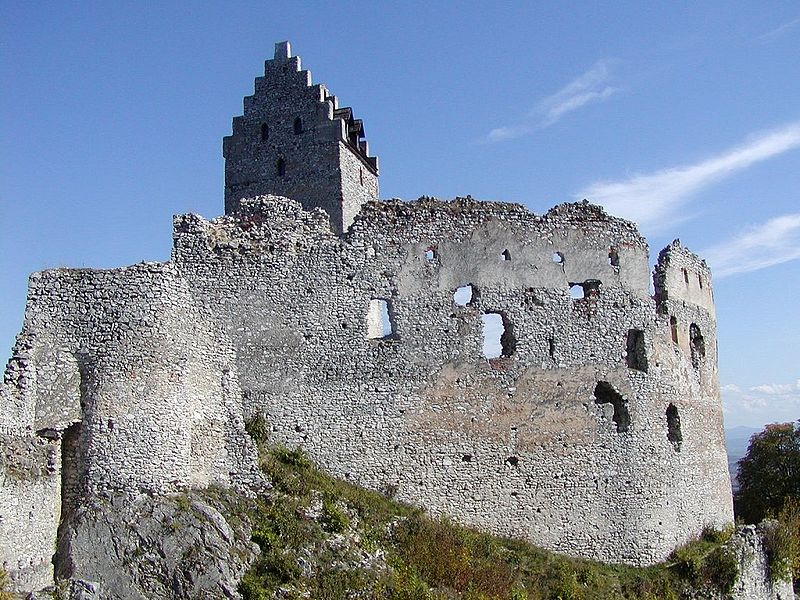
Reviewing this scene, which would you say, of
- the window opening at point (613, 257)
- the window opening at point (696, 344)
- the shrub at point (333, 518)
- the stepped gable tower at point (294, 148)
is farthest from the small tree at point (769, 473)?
the stepped gable tower at point (294, 148)

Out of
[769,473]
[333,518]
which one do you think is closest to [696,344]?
[769,473]

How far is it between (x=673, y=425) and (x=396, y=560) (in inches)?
388

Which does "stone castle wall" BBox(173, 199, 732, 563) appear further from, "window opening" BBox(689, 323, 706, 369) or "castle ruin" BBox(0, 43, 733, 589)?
"window opening" BBox(689, 323, 706, 369)

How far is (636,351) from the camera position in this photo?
24.3 meters

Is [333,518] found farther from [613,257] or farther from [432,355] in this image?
[613,257]

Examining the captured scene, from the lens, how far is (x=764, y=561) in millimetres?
23703

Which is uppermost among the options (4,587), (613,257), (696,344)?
(613,257)

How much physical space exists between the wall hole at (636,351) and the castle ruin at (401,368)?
63 mm

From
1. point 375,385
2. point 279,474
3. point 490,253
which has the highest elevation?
point 490,253

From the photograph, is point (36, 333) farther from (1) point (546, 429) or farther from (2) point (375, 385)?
(1) point (546, 429)

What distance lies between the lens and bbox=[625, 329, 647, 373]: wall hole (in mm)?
24141

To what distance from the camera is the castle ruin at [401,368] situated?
19.2m

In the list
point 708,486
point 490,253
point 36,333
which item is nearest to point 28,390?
point 36,333

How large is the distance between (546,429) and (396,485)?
4.28 meters
